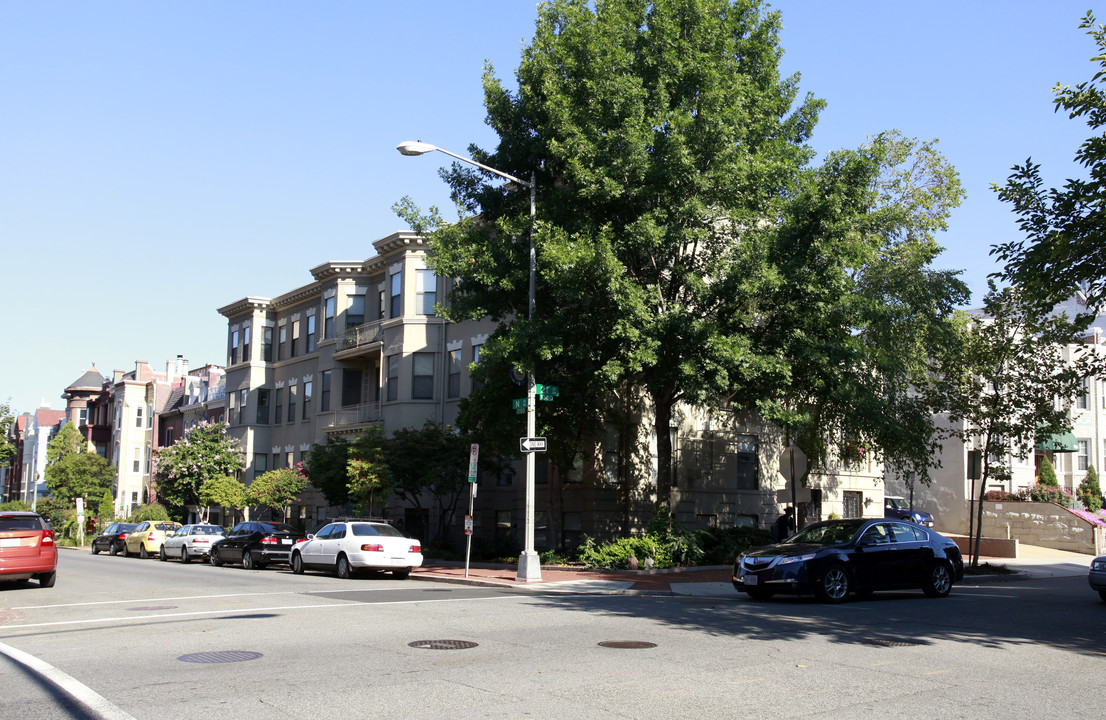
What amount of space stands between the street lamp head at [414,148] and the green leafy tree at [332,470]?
47.1 feet

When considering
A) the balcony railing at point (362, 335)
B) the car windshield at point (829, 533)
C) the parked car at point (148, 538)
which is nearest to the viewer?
the car windshield at point (829, 533)

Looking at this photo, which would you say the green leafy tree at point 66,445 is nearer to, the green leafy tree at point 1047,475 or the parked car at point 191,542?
the parked car at point 191,542

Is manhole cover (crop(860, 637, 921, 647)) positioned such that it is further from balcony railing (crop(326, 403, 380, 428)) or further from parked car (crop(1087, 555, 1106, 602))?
balcony railing (crop(326, 403, 380, 428))

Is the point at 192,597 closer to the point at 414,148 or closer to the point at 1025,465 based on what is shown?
the point at 414,148

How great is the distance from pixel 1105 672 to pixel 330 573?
19.5 m

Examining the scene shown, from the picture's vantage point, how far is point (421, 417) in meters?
35.5

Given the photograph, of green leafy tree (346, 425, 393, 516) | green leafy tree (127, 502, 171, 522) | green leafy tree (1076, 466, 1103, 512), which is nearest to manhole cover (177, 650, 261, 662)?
green leafy tree (346, 425, 393, 516)

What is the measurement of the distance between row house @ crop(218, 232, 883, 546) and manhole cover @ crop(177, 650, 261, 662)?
608 inches

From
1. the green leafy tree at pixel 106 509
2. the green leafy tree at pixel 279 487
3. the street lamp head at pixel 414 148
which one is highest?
the street lamp head at pixel 414 148

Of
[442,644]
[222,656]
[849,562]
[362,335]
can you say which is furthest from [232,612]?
[362,335]

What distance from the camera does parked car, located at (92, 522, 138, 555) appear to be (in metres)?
38.8

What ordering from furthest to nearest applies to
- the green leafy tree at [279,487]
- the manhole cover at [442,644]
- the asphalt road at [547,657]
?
the green leafy tree at [279,487] < the manhole cover at [442,644] < the asphalt road at [547,657]

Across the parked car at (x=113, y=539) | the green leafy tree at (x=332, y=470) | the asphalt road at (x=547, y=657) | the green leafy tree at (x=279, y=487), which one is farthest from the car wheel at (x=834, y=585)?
the parked car at (x=113, y=539)

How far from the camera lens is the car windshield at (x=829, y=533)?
55.2 feet
